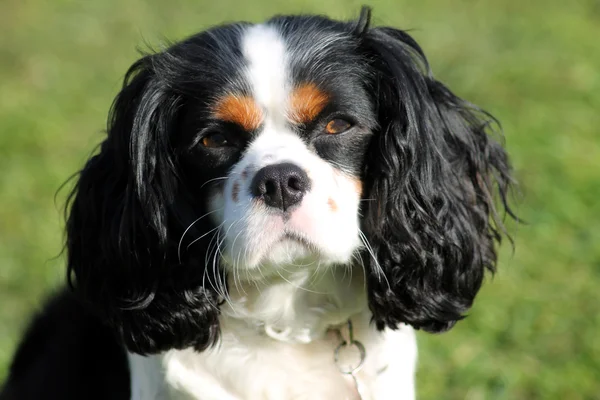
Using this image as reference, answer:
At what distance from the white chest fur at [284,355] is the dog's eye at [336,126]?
52 centimetres

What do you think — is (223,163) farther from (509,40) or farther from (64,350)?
(509,40)

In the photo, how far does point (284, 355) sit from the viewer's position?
3354 mm

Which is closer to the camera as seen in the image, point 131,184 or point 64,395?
point 131,184

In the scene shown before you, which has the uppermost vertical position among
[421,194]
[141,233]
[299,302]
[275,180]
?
[275,180]

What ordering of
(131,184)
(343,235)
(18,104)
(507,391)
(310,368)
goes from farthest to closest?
1. (18,104)
2. (507,391)
3. (310,368)
4. (131,184)
5. (343,235)

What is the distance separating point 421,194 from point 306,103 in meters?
0.53

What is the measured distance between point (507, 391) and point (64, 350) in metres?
2.10

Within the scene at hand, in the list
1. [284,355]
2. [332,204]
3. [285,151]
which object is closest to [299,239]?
[332,204]

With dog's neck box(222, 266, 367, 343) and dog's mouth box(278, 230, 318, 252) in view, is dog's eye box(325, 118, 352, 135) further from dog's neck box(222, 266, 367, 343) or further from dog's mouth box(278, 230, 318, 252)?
dog's neck box(222, 266, 367, 343)

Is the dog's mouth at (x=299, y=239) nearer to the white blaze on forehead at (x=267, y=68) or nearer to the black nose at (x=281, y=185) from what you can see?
the black nose at (x=281, y=185)

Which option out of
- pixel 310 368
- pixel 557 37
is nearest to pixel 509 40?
pixel 557 37

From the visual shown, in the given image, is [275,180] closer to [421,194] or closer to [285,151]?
[285,151]

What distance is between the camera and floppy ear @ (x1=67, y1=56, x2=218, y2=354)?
3117 mm

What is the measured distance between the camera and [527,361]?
4664 mm
